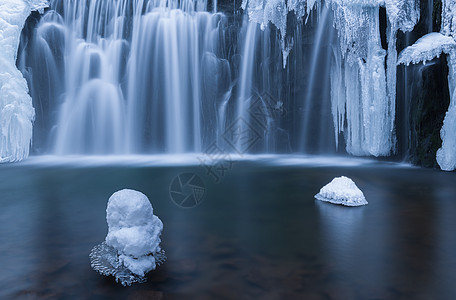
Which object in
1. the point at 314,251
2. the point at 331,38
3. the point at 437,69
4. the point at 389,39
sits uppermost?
the point at 331,38

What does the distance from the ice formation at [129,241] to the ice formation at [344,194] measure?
293 centimetres

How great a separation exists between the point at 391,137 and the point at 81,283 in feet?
29.2

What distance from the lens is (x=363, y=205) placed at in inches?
183

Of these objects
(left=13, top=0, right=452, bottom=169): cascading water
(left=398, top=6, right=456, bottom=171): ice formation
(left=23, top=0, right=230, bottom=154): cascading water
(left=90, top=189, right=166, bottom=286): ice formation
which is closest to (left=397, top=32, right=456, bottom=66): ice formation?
(left=398, top=6, right=456, bottom=171): ice formation

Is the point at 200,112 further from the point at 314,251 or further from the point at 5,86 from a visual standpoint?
the point at 314,251

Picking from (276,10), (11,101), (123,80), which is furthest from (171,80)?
(11,101)

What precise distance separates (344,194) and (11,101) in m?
10.4

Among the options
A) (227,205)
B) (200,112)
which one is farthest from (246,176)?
(200,112)

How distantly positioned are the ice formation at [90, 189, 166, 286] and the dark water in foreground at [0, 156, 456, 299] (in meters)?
0.09

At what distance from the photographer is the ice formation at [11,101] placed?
1040cm

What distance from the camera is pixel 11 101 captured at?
10492 millimetres

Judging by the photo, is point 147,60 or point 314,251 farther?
point 147,60

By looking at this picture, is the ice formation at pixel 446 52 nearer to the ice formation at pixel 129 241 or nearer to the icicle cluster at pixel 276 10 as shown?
the icicle cluster at pixel 276 10

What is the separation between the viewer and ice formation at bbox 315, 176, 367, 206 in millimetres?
4617
